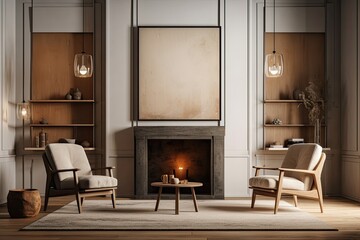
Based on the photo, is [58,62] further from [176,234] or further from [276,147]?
[176,234]

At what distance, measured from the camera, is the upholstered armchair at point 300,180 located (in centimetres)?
680

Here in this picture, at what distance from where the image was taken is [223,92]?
8555 millimetres

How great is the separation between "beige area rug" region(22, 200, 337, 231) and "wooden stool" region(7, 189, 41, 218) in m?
0.21

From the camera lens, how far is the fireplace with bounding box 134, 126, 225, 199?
838cm

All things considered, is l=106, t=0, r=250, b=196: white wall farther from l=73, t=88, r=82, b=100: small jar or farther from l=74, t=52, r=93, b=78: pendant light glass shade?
l=74, t=52, r=93, b=78: pendant light glass shade

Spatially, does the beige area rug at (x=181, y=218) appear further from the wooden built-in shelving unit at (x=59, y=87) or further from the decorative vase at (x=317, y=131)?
the wooden built-in shelving unit at (x=59, y=87)

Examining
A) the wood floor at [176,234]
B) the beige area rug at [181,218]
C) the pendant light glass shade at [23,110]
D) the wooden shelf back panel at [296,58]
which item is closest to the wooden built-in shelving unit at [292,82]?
the wooden shelf back panel at [296,58]

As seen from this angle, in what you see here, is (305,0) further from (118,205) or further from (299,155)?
(118,205)

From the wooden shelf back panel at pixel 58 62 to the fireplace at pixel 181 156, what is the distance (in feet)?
4.01

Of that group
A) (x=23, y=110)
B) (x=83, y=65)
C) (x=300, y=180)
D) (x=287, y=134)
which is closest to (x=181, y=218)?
(x=300, y=180)

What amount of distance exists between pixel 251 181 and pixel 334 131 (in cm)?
230

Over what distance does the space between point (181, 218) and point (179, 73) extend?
2.84 m

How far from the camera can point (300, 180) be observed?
707 centimetres

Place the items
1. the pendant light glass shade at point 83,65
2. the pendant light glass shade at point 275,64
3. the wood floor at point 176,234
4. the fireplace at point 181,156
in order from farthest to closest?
the fireplace at point 181,156 < the pendant light glass shade at point 275,64 < the pendant light glass shade at point 83,65 < the wood floor at point 176,234
